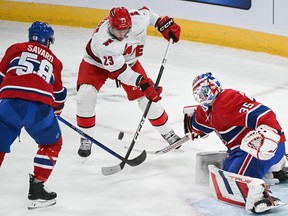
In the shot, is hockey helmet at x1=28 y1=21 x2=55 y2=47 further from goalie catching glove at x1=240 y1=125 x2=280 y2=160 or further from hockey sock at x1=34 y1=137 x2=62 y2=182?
goalie catching glove at x1=240 y1=125 x2=280 y2=160

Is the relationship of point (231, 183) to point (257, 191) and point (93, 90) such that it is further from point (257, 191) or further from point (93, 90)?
point (93, 90)

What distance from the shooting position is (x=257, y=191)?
3.26 m

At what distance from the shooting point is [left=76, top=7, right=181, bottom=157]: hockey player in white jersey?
3.82 m

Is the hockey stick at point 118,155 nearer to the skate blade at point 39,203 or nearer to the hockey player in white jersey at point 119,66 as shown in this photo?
the hockey player in white jersey at point 119,66

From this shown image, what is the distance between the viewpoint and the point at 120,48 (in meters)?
3.89

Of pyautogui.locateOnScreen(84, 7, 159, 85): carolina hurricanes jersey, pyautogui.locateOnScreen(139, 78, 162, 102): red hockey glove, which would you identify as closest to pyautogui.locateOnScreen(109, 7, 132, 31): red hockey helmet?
pyautogui.locateOnScreen(84, 7, 159, 85): carolina hurricanes jersey

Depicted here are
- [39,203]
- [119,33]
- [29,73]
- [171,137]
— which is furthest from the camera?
[171,137]

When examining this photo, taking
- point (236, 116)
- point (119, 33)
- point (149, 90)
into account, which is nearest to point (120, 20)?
point (119, 33)

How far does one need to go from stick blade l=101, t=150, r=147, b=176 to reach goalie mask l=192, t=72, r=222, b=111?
0.55m

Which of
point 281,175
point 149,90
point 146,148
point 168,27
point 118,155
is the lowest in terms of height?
point 146,148

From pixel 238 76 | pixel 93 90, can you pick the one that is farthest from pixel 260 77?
pixel 93 90

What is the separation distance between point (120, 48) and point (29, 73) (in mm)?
742

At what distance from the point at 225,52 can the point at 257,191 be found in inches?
123

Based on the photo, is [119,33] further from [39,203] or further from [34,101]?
[39,203]
